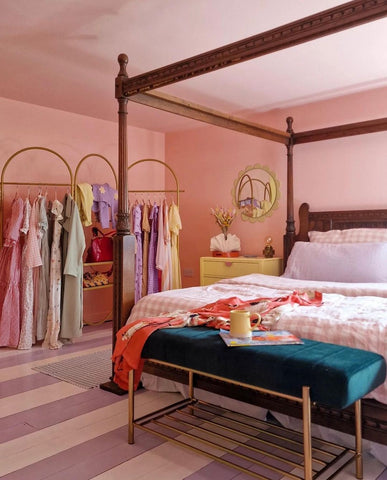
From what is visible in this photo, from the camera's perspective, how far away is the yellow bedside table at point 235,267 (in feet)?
14.8

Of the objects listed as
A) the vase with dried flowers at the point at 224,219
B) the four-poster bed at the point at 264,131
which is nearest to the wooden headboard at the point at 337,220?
the four-poster bed at the point at 264,131

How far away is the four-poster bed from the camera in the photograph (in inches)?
77.0

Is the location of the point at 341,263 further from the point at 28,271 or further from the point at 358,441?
the point at 28,271

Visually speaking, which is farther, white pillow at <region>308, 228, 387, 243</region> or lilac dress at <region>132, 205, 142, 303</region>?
lilac dress at <region>132, 205, 142, 303</region>

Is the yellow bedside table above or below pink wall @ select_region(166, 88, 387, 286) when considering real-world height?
below

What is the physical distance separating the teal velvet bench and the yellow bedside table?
216 cm

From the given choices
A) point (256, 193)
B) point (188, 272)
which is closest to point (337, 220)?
point (256, 193)

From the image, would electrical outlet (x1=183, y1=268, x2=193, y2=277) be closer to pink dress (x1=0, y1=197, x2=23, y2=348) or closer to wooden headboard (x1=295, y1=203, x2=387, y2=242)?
wooden headboard (x1=295, y1=203, x2=387, y2=242)

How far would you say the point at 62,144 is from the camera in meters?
5.01

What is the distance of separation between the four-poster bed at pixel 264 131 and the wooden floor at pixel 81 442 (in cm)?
37

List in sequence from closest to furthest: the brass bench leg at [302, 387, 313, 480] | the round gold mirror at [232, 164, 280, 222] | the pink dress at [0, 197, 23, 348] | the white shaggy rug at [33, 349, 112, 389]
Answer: the brass bench leg at [302, 387, 313, 480] < the white shaggy rug at [33, 349, 112, 389] < the pink dress at [0, 197, 23, 348] < the round gold mirror at [232, 164, 280, 222]

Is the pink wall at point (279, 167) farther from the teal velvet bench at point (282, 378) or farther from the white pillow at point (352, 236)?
the teal velvet bench at point (282, 378)

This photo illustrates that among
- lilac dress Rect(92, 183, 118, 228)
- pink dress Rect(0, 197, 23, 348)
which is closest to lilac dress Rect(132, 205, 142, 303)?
lilac dress Rect(92, 183, 118, 228)

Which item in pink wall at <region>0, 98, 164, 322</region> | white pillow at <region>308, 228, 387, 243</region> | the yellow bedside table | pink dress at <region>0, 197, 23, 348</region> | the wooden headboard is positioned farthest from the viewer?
pink wall at <region>0, 98, 164, 322</region>
